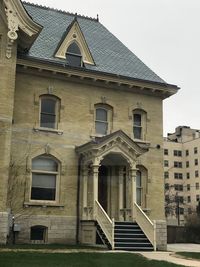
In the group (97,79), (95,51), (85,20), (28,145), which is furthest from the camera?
(85,20)

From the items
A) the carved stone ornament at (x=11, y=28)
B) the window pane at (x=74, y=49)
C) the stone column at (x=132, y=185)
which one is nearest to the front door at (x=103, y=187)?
the stone column at (x=132, y=185)

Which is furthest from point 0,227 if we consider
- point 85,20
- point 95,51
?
point 85,20

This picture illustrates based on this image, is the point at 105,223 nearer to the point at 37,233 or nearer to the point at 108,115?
the point at 37,233

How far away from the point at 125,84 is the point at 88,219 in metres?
7.67

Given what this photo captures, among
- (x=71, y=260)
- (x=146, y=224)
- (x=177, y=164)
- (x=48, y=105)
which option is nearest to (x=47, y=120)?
(x=48, y=105)

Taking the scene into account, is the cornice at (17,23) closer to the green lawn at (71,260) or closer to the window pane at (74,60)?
the window pane at (74,60)

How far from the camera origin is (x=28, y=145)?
2278 centimetres

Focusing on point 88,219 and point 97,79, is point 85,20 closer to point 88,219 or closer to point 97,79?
point 97,79

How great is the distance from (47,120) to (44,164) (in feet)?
7.49

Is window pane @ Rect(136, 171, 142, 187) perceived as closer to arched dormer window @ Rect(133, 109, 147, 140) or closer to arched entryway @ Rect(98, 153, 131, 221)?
arched entryway @ Rect(98, 153, 131, 221)

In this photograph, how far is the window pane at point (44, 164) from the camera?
23.0m

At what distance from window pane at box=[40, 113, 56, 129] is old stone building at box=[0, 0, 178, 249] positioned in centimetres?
5

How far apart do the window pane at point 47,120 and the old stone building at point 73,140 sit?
0.05 meters

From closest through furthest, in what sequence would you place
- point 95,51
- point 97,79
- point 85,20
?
point 97,79 < point 95,51 < point 85,20
